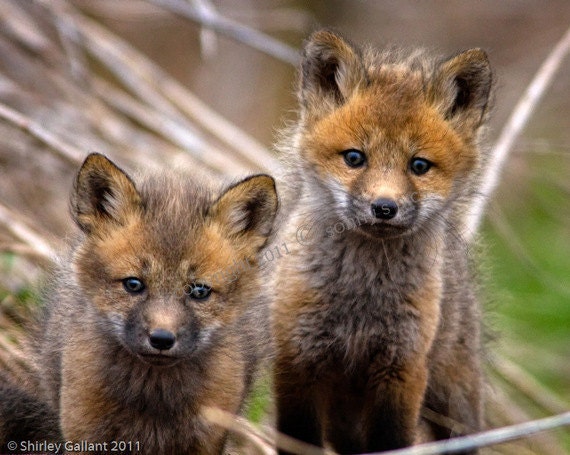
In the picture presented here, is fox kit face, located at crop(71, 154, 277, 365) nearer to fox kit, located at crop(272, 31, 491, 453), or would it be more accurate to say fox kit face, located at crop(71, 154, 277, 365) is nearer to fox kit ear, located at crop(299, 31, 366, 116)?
fox kit, located at crop(272, 31, 491, 453)

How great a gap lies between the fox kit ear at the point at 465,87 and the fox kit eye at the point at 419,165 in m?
0.35

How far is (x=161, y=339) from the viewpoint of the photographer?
15.5 ft

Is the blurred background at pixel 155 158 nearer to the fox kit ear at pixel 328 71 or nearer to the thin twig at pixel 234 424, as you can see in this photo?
the fox kit ear at pixel 328 71

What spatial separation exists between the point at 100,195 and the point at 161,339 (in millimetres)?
909

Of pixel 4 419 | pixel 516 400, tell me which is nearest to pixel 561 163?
pixel 516 400

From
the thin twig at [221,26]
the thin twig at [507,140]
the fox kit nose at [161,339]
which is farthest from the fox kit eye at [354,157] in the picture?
the thin twig at [221,26]

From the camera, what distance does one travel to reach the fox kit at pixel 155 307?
4.90 metres

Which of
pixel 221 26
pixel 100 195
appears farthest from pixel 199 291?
pixel 221 26

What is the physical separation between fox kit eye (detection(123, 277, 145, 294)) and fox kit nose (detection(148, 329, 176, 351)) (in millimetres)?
268

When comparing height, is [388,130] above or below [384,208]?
above

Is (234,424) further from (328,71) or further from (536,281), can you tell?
(536,281)

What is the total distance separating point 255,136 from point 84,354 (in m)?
10.4

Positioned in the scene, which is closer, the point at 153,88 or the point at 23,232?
the point at 23,232

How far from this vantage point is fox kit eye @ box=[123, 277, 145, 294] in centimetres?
489
